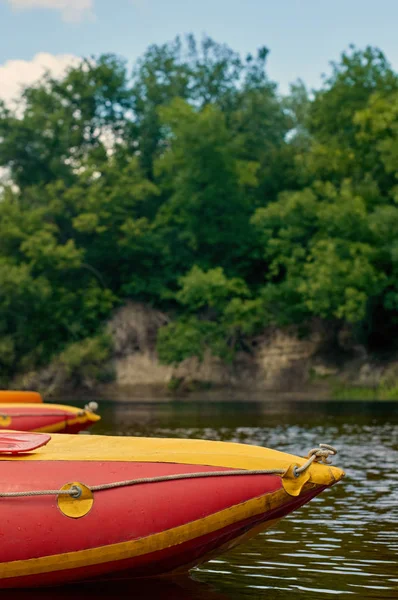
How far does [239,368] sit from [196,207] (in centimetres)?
869

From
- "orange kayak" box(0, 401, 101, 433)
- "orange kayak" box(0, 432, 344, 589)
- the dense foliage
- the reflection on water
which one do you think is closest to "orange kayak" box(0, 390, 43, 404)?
"orange kayak" box(0, 401, 101, 433)

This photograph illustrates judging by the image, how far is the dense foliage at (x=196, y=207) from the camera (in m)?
44.5

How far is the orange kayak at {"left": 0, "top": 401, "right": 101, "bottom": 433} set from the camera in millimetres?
16734

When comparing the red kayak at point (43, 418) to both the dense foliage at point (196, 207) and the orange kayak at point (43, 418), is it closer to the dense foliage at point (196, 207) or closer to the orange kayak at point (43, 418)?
the orange kayak at point (43, 418)

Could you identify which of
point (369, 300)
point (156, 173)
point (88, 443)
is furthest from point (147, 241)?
point (88, 443)

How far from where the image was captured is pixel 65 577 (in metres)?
7.31

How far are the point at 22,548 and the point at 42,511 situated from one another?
0.93ft

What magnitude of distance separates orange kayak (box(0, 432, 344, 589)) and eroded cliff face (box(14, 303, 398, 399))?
3537 centimetres

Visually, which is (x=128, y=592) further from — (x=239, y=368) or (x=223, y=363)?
(x=223, y=363)

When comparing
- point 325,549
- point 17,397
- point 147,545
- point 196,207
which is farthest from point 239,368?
point 147,545

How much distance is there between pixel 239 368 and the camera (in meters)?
48.3

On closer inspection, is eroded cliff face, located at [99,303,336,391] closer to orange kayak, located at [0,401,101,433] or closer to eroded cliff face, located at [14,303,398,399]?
eroded cliff face, located at [14,303,398,399]

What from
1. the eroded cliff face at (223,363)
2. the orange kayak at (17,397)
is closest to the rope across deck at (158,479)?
the orange kayak at (17,397)

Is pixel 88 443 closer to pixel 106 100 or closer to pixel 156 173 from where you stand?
pixel 156 173
